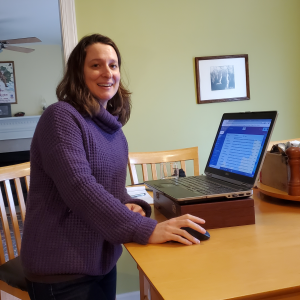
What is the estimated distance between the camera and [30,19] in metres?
4.93

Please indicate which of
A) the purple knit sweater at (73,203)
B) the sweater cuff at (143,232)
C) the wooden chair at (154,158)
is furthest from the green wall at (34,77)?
the sweater cuff at (143,232)

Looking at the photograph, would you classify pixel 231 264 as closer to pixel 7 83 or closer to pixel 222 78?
pixel 222 78

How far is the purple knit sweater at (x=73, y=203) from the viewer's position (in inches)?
33.9

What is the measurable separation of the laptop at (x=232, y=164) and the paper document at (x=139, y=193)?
14 cm

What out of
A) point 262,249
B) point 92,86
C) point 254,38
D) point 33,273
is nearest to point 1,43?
point 254,38

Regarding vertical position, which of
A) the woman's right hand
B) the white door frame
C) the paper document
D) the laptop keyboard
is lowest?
the paper document

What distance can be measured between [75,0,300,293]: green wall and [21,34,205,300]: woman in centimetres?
Result: 152

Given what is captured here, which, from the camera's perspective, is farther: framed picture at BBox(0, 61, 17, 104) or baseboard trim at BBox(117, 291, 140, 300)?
framed picture at BBox(0, 61, 17, 104)

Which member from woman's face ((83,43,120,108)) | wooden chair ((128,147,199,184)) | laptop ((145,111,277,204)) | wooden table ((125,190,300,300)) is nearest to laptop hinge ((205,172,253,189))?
laptop ((145,111,277,204))

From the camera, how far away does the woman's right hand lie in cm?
85

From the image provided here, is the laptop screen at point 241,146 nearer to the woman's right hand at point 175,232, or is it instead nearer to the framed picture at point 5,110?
the woman's right hand at point 175,232

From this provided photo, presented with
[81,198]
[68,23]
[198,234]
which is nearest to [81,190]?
[81,198]

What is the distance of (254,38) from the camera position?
290cm

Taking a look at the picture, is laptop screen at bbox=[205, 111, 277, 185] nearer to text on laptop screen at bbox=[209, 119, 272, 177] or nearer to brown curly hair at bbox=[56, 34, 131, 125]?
text on laptop screen at bbox=[209, 119, 272, 177]
